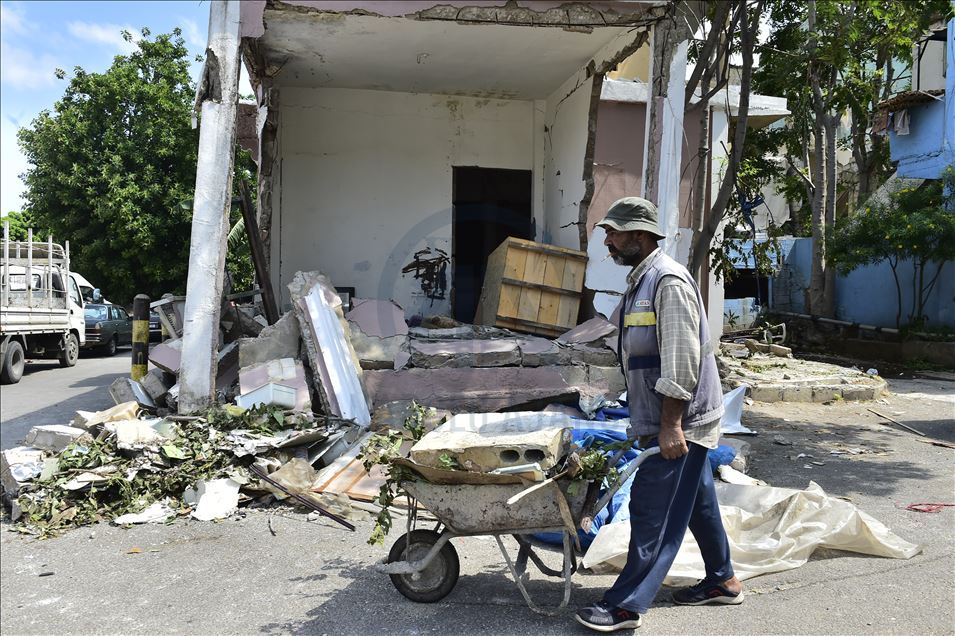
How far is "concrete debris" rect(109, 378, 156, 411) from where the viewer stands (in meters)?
6.99

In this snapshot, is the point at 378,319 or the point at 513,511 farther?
the point at 378,319

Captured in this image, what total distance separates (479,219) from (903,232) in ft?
28.1

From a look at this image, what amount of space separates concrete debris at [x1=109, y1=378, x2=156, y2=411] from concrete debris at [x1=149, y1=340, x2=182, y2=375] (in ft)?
1.04

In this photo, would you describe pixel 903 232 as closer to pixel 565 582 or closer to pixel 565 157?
pixel 565 157

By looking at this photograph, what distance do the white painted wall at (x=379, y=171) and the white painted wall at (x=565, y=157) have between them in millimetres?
474

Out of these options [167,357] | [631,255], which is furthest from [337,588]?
[167,357]

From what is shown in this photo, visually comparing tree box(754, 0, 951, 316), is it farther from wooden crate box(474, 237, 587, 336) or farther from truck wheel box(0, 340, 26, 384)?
truck wheel box(0, 340, 26, 384)

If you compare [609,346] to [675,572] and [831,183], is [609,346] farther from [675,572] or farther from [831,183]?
[831,183]

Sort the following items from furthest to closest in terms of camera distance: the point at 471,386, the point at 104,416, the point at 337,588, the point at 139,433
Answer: the point at 471,386, the point at 104,416, the point at 139,433, the point at 337,588

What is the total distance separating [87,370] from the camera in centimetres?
1463

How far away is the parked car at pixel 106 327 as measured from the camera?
17.6m

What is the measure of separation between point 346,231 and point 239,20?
4.21 metres

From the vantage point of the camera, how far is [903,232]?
13805 millimetres

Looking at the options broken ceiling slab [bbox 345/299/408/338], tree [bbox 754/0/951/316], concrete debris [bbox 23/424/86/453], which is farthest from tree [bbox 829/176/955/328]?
concrete debris [bbox 23/424/86/453]
